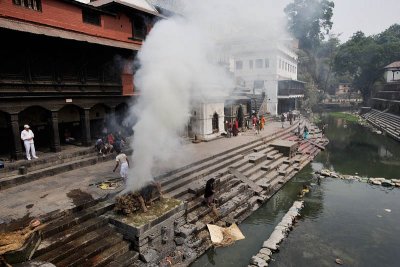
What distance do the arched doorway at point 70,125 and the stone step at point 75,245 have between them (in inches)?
378

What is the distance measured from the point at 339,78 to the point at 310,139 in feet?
229

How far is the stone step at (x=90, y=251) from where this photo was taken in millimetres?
7189

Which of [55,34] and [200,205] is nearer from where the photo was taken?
[200,205]

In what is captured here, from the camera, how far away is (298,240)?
10.3m

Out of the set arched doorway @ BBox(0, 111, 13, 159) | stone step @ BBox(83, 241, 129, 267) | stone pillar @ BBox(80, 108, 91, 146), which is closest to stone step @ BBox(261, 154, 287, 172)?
stone pillar @ BBox(80, 108, 91, 146)

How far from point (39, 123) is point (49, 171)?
4.34 meters

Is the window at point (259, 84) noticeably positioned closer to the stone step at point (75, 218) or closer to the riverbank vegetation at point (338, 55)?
the riverbank vegetation at point (338, 55)

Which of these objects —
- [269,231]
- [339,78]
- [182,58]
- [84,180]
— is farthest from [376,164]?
[339,78]

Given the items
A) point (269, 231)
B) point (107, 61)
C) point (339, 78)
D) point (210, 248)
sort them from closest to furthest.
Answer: point (210, 248), point (269, 231), point (107, 61), point (339, 78)

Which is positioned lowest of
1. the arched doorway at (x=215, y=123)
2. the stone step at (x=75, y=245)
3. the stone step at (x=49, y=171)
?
the stone step at (x=75, y=245)

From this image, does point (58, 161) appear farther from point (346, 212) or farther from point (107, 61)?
point (346, 212)

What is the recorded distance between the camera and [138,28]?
2016 centimetres

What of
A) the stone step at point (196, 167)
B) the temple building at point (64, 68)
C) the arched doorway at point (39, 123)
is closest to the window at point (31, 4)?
the temple building at point (64, 68)

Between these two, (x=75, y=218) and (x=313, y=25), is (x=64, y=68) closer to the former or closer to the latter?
(x=75, y=218)
